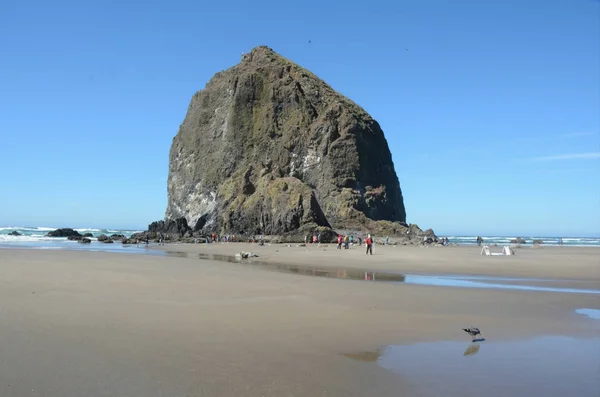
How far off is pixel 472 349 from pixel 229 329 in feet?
13.1

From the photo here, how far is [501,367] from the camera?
6.39 meters

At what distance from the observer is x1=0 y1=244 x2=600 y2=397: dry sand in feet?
18.0

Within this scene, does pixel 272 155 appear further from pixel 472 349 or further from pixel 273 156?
pixel 472 349

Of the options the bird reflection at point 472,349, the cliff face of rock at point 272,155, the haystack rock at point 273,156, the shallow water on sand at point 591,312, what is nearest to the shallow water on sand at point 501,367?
the bird reflection at point 472,349

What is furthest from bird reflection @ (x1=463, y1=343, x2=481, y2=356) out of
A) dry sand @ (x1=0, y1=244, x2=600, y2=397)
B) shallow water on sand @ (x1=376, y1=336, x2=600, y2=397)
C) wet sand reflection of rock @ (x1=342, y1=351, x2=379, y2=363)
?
wet sand reflection of rock @ (x1=342, y1=351, x2=379, y2=363)

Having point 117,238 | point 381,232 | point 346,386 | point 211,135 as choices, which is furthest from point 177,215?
point 346,386

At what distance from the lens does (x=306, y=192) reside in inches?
2544

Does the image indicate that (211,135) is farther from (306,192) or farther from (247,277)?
(247,277)

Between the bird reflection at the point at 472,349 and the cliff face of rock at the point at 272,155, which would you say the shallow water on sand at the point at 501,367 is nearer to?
the bird reflection at the point at 472,349

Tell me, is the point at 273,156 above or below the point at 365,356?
above

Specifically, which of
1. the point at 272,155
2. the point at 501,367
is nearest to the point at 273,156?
the point at 272,155

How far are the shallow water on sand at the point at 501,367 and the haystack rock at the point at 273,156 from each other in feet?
189

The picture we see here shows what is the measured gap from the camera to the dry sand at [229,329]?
5.49 metres

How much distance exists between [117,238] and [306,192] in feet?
88.5
